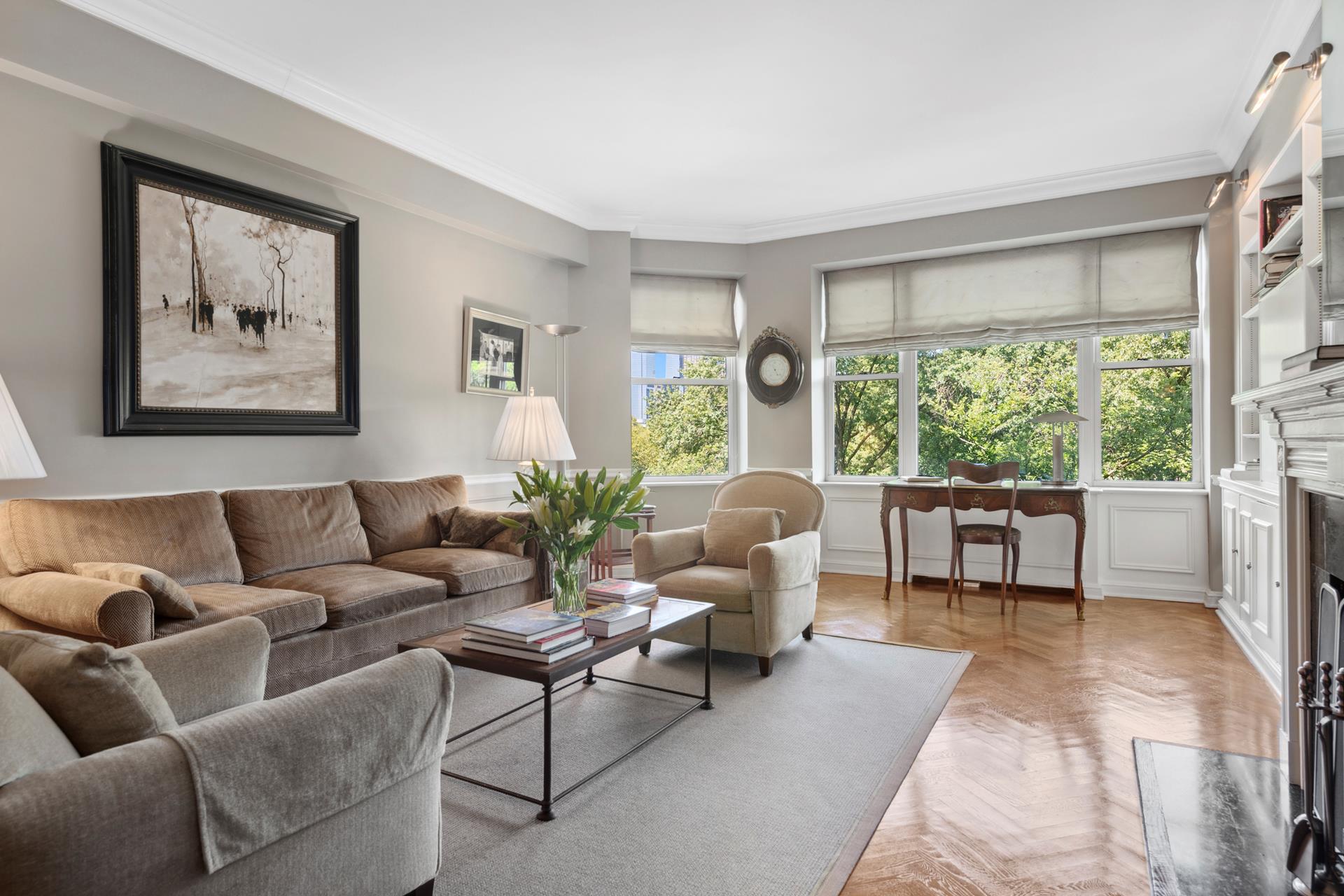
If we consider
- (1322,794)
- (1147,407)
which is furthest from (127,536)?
(1147,407)

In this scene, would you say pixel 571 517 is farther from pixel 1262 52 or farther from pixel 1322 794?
pixel 1262 52

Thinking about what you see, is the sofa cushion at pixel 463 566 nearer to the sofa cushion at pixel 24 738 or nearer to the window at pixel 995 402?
the sofa cushion at pixel 24 738

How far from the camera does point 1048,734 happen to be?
2.77 m

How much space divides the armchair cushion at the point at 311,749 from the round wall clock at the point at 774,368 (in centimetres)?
472

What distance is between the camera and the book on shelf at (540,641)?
230cm

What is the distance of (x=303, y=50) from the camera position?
131 inches

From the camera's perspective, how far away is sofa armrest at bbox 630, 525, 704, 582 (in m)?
3.82

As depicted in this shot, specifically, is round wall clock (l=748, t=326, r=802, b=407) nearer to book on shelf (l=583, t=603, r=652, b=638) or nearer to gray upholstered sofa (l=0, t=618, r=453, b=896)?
book on shelf (l=583, t=603, r=652, b=638)

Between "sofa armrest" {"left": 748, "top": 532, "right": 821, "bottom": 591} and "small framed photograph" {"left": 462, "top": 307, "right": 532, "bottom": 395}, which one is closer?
"sofa armrest" {"left": 748, "top": 532, "right": 821, "bottom": 591}

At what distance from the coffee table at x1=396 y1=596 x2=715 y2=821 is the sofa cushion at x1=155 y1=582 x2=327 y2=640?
0.55m

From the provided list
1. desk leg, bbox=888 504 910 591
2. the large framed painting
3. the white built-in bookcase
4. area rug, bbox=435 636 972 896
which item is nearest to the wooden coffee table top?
area rug, bbox=435 636 972 896

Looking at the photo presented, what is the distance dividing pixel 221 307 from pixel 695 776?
2924mm

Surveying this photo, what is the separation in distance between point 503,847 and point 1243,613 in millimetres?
3938

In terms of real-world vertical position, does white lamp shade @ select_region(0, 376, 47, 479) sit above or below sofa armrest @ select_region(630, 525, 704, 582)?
above
